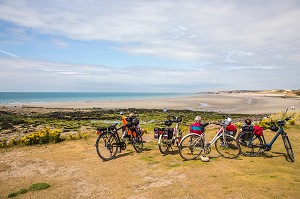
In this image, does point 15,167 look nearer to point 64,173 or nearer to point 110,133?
point 64,173

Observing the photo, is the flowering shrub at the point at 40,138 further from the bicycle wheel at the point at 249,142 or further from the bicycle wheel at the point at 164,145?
the bicycle wheel at the point at 249,142

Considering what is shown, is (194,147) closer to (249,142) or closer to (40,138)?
(249,142)

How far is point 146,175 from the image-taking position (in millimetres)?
7125

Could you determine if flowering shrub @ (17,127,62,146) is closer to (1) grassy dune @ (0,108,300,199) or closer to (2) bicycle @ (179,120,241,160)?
(1) grassy dune @ (0,108,300,199)

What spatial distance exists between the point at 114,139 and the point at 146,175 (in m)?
2.48

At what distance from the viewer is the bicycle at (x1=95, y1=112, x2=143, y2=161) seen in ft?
28.7

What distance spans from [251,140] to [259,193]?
3.50m

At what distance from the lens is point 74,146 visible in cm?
1107

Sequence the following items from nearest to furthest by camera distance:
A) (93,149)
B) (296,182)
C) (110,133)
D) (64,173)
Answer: (296,182) → (64,173) → (110,133) → (93,149)

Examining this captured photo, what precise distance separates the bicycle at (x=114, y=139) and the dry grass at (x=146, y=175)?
0.30 meters

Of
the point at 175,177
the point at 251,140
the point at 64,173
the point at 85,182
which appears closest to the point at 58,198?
the point at 85,182

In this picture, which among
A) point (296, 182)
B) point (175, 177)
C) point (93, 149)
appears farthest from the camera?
point (93, 149)

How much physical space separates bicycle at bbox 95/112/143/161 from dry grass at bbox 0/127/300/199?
30 cm

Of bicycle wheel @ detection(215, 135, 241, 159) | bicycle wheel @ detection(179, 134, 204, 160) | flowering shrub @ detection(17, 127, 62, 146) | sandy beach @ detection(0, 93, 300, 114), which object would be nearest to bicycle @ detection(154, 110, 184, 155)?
bicycle wheel @ detection(179, 134, 204, 160)
